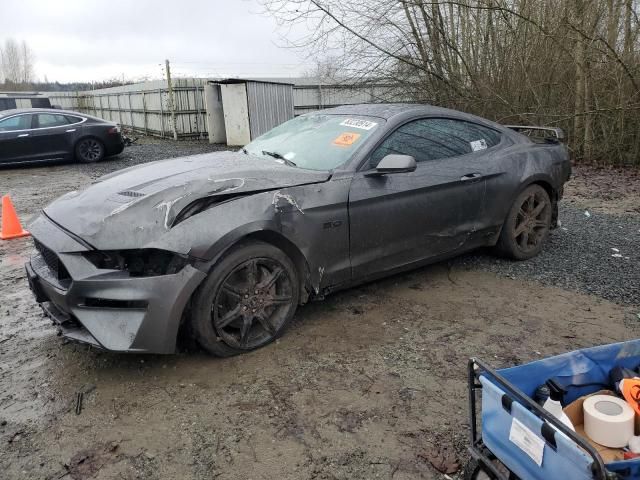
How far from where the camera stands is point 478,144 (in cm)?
454

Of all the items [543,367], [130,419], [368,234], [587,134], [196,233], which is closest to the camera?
[543,367]

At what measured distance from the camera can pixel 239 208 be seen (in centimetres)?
310

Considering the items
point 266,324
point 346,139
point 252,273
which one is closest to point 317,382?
point 266,324

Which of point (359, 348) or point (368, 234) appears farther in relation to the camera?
point (368, 234)

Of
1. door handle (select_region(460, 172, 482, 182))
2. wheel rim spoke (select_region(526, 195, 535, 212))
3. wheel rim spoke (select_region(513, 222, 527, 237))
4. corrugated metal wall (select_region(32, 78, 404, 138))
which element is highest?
corrugated metal wall (select_region(32, 78, 404, 138))

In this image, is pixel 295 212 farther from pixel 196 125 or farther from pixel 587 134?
pixel 196 125

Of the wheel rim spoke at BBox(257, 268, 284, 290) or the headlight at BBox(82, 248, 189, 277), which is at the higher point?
the headlight at BBox(82, 248, 189, 277)

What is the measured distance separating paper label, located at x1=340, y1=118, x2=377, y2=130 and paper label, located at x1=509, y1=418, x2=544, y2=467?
8.59 feet

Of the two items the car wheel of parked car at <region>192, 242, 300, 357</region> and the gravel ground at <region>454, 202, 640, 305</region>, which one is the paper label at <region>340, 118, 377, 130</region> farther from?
the gravel ground at <region>454, 202, 640, 305</region>

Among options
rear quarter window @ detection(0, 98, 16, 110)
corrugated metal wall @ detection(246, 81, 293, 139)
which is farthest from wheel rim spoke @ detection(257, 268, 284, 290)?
rear quarter window @ detection(0, 98, 16, 110)

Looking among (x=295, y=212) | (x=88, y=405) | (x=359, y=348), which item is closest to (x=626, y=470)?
(x=359, y=348)

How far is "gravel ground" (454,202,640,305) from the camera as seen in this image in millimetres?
4367

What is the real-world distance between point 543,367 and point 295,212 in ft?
5.75

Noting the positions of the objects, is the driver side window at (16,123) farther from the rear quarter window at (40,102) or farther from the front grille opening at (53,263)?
the rear quarter window at (40,102)
